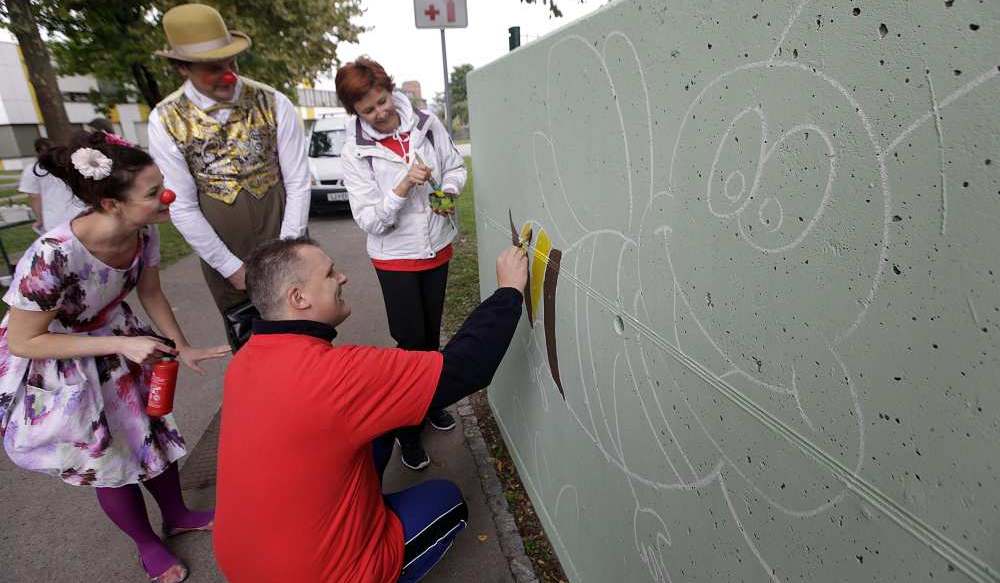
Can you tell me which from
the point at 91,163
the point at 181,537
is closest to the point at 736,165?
the point at 91,163

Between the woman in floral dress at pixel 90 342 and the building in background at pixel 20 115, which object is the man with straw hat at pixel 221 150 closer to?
the woman in floral dress at pixel 90 342

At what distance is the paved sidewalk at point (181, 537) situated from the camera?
2379mm

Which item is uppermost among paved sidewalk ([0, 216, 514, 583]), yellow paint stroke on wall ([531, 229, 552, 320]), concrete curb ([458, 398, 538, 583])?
yellow paint stroke on wall ([531, 229, 552, 320])

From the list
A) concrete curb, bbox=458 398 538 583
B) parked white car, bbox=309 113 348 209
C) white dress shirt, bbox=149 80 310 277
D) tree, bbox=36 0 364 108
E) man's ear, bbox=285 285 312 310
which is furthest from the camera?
parked white car, bbox=309 113 348 209

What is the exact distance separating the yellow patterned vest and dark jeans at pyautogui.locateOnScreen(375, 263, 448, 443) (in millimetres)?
733

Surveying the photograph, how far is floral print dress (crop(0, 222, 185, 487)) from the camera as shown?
5.95ft

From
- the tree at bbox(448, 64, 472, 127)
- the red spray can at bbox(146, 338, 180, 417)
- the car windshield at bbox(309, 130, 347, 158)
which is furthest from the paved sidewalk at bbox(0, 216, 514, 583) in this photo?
the tree at bbox(448, 64, 472, 127)

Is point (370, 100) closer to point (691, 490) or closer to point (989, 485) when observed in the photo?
point (691, 490)

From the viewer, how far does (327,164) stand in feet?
33.6

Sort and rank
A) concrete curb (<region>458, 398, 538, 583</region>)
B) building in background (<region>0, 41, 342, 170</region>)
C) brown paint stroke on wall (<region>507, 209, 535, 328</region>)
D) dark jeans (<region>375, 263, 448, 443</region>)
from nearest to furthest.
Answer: brown paint stroke on wall (<region>507, 209, 535, 328</region>) → concrete curb (<region>458, 398, 538, 583</region>) → dark jeans (<region>375, 263, 448, 443</region>) → building in background (<region>0, 41, 342, 170</region>)

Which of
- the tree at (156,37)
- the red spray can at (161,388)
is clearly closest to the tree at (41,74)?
the tree at (156,37)

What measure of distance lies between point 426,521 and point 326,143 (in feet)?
32.3

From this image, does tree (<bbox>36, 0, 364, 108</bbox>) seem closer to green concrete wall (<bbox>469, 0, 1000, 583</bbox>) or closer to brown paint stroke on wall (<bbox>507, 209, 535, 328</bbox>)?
brown paint stroke on wall (<bbox>507, 209, 535, 328</bbox>)

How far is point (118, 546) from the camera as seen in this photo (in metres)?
2.55
